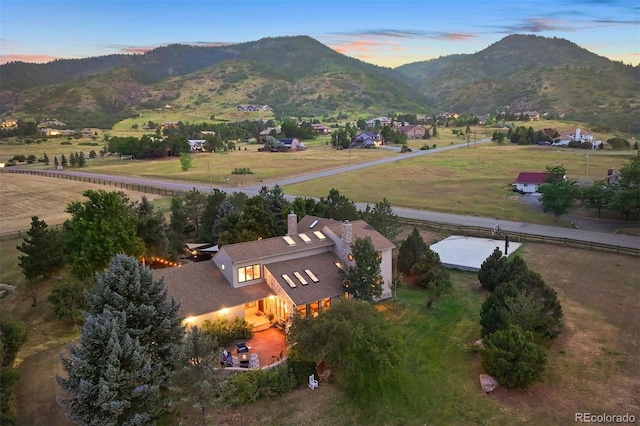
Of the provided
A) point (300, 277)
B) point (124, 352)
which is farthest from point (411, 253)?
point (124, 352)

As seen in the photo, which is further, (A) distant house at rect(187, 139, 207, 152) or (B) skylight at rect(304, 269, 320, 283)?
(A) distant house at rect(187, 139, 207, 152)

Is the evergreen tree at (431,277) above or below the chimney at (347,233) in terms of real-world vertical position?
below

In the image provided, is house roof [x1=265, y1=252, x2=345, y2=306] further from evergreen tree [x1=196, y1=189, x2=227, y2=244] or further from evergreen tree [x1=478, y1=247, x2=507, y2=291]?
evergreen tree [x1=196, y1=189, x2=227, y2=244]

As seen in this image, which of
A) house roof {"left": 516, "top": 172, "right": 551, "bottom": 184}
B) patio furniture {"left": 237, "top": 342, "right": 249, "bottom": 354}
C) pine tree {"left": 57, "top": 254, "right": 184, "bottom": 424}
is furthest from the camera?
house roof {"left": 516, "top": 172, "right": 551, "bottom": 184}

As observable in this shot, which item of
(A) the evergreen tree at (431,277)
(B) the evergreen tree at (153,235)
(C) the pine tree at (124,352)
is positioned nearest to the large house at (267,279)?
(A) the evergreen tree at (431,277)

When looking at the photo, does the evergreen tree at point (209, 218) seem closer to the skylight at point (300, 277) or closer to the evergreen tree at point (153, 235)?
the evergreen tree at point (153, 235)

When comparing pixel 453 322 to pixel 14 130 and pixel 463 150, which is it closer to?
pixel 463 150

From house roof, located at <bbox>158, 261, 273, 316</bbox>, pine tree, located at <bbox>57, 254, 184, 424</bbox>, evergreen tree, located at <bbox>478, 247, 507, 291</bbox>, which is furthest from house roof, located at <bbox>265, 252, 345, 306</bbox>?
evergreen tree, located at <bbox>478, 247, 507, 291</bbox>
